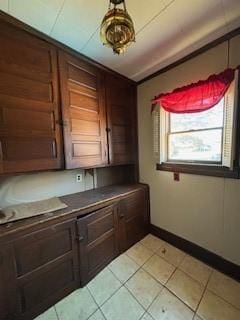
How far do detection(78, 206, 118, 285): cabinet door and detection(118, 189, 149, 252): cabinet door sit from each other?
0.42 ft

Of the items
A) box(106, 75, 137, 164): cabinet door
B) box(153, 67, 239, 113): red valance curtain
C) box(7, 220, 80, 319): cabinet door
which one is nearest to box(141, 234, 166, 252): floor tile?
box(7, 220, 80, 319): cabinet door

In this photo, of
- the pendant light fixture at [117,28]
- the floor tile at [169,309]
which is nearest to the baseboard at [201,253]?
the floor tile at [169,309]

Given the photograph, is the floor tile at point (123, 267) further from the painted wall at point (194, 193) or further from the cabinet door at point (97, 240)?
the painted wall at point (194, 193)

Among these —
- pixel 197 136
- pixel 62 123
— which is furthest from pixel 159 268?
pixel 62 123

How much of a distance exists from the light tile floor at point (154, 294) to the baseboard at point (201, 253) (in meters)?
0.06

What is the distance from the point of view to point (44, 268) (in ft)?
4.32

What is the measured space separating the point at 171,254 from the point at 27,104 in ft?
7.42

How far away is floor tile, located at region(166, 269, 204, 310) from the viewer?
1.41 metres

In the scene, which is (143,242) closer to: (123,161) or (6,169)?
(123,161)

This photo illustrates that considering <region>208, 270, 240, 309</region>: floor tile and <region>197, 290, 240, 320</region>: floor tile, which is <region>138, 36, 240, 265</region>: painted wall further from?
<region>197, 290, 240, 320</region>: floor tile

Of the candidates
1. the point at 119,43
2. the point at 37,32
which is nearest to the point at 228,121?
the point at 119,43

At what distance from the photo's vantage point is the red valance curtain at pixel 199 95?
5.01ft

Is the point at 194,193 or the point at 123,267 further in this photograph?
the point at 194,193

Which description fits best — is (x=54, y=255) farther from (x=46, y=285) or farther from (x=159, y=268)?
(x=159, y=268)
